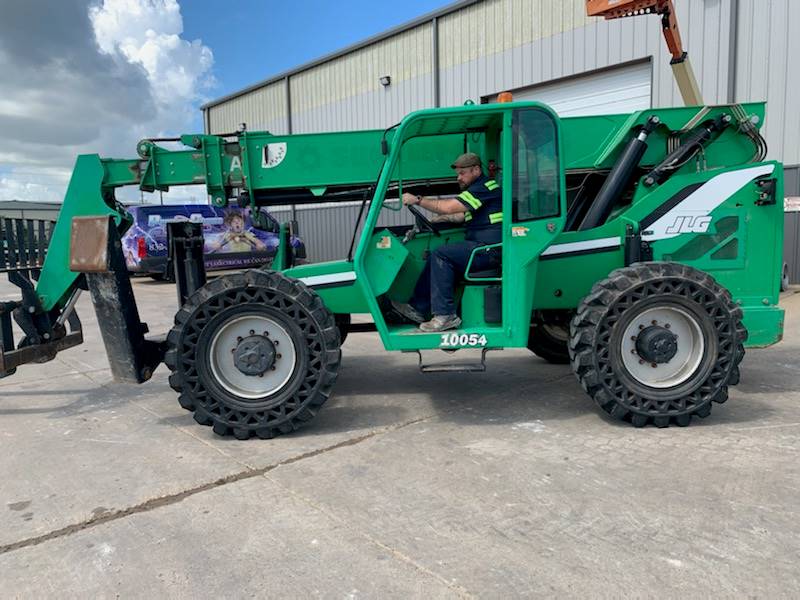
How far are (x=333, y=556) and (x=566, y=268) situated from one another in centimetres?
302

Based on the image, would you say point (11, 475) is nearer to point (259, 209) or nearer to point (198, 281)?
point (198, 281)

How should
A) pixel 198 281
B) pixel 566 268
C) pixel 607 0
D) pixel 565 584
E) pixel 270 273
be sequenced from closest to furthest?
pixel 565 584 < pixel 270 273 < pixel 566 268 < pixel 198 281 < pixel 607 0

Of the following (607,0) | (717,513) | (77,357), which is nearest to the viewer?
(717,513)

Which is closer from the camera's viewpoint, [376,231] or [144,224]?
[376,231]

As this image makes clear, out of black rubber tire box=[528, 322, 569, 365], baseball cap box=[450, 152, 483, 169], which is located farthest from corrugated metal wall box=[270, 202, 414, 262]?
baseball cap box=[450, 152, 483, 169]

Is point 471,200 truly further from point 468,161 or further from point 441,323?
point 441,323

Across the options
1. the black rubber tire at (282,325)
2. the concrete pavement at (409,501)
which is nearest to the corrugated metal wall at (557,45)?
the concrete pavement at (409,501)

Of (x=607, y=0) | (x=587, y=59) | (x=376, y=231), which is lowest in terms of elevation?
(x=376, y=231)

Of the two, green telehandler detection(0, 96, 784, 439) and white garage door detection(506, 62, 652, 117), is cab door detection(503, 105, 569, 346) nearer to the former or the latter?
green telehandler detection(0, 96, 784, 439)

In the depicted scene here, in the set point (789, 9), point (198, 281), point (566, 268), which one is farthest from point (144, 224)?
point (789, 9)

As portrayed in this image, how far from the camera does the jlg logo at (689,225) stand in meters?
4.80

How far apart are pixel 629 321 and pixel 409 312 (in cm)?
165

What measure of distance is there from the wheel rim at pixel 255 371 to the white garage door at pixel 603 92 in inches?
411

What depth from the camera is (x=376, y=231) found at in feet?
14.6
